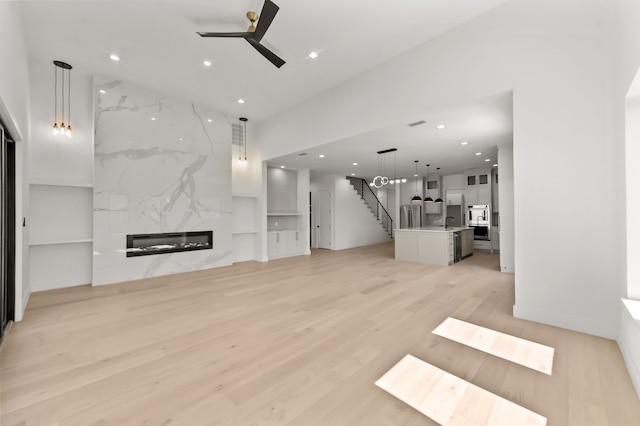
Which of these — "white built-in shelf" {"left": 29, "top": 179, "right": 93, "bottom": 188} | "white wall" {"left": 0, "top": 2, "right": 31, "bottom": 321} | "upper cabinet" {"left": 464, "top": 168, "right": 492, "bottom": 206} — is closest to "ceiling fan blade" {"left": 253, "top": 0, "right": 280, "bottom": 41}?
"white wall" {"left": 0, "top": 2, "right": 31, "bottom": 321}

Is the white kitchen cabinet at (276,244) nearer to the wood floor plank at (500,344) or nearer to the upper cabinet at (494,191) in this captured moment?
the wood floor plank at (500,344)

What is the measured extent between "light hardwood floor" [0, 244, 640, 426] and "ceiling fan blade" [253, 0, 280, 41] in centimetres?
358

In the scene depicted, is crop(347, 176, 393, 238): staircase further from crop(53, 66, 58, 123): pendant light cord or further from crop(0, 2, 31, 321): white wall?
crop(0, 2, 31, 321): white wall

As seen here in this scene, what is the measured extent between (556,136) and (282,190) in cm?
734

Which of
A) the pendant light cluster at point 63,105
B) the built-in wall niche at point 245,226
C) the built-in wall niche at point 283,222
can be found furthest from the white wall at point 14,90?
the built-in wall niche at point 283,222

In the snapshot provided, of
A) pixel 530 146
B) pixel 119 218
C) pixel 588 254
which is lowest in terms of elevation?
pixel 588 254

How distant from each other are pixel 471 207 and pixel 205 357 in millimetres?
10363

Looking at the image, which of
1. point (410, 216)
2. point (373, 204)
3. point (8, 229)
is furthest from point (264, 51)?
point (410, 216)

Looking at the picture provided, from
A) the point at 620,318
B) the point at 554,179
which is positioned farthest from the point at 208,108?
the point at 620,318

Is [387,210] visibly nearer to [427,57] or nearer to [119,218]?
[427,57]

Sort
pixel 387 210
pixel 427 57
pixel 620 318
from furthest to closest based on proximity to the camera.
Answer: pixel 387 210, pixel 427 57, pixel 620 318

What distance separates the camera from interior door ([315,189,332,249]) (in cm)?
1066

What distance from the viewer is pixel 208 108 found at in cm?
681

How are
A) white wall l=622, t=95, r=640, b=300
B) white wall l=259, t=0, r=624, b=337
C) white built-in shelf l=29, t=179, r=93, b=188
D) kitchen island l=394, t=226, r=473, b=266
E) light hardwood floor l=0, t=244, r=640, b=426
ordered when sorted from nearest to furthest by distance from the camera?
light hardwood floor l=0, t=244, r=640, b=426
white wall l=622, t=95, r=640, b=300
white wall l=259, t=0, r=624, b=337
white built-in shelf l=29, t=179, r=93, b=188
kitchen island l=394, t=226, r=473, b=266
